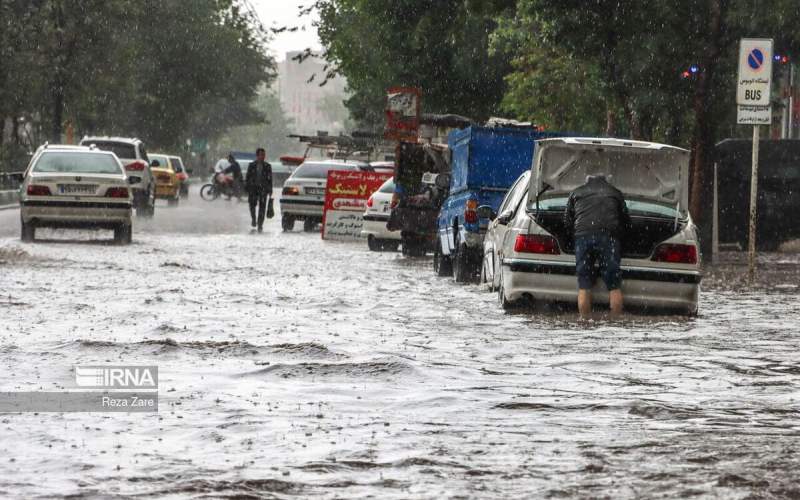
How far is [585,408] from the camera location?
359 inches

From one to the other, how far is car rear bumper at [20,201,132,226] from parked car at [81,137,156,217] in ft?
38.0

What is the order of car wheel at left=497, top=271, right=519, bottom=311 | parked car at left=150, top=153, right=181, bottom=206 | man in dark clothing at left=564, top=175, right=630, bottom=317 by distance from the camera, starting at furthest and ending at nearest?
parked car at left=150, top=153, right=181, bottom=206 < car wheel at left=497, top=271, right=519, bottom=311 < man in dark clothing at left=564, top=175, right=630, bottom=317

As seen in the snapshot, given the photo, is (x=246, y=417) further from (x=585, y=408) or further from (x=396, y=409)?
(x=585, y=408)

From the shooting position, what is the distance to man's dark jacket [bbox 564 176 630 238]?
14.9 metres

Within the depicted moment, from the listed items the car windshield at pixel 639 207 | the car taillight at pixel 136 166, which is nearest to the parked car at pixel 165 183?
the car taillight at pixel 136 166

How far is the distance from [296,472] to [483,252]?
513 inches

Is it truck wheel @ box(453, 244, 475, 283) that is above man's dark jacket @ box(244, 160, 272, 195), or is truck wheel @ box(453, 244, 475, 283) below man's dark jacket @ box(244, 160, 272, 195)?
below

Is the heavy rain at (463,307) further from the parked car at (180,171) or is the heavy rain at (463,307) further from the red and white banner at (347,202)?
the parked car at (180,171)

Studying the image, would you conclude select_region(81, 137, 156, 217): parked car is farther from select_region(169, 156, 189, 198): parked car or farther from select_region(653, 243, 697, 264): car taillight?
select_region(653, 243, 697, 264): car taillight

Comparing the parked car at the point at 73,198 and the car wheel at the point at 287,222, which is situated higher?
the parked car at the point at 73,198

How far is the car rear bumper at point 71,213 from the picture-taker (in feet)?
91.5

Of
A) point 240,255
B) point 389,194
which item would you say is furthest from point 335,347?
point 389,194

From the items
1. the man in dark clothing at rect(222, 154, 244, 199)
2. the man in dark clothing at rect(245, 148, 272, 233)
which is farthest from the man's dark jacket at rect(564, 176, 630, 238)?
the man in dark clothing at rect(222, 154, 244, 199)

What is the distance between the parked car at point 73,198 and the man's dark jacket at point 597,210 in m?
14.0
